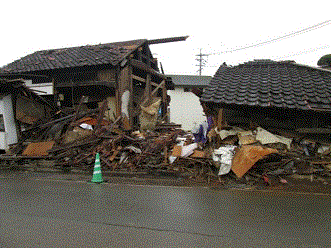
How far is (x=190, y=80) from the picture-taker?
27656mm

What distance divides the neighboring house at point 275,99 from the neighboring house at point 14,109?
388 inches

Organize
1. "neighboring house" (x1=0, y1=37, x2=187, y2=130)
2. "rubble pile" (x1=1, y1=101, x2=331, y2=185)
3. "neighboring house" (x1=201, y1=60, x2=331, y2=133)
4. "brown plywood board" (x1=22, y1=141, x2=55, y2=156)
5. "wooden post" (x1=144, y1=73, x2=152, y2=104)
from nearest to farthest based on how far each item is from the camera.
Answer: "rubble pile" (x1=1, y1=101, x2=331, y2=185) → "neighboring house" (x1=201, y1=60, x2=331, y2=133) → "brown plywood board" (x1=22, y1=141, x2=55, y2=156) → "neighboring house" (x1=0, y1=37, x2=187, y2=130) → "wooden post" (x1=144, y1=73, x2=152, y2=104)

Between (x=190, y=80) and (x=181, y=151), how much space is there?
1910 cm

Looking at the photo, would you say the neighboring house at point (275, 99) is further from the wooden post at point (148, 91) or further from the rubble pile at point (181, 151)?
the wooden post at point (148, 91)

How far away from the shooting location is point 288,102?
8.30 m

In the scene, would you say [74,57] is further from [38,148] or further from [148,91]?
[38,148]

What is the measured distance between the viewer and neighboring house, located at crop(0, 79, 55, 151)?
12.9 m

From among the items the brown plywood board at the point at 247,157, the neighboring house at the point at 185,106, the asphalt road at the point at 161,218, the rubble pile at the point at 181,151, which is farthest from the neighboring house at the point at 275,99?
the neighboring house at the point at 185,106

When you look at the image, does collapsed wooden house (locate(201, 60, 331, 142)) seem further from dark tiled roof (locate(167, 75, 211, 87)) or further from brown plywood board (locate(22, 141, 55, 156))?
dark tiled roof (locate(167, 75, 211, 87))

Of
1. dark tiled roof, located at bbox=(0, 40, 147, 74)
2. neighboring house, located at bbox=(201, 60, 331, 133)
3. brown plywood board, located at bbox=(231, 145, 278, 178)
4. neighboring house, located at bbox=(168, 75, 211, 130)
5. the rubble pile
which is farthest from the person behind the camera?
neighboring house, located at bbox=(168, 75, 211, 130)

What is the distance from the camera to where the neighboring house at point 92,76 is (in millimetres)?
15117

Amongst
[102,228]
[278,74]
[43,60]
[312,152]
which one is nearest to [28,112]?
[43,60]

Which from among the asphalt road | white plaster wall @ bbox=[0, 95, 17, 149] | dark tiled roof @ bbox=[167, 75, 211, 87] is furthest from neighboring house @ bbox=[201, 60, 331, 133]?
dark tiled roof @ bbox=[167, 75, 211, 87]

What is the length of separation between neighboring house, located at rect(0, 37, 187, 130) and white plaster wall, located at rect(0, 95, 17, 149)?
2287 mm
